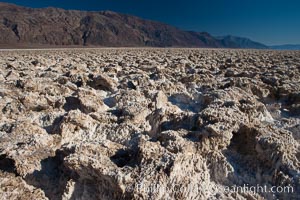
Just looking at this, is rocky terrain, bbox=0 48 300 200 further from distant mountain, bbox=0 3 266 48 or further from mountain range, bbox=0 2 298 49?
distant mountain, bbox=0 3 266 48

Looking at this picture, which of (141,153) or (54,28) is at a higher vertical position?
(141,153)

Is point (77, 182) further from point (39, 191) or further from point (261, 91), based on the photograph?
point (261, 91)

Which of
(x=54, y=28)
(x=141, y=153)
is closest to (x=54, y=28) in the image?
(x=54, y=28)

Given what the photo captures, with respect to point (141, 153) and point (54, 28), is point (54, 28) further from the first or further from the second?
point (141, 153)

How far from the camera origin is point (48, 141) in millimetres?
3520

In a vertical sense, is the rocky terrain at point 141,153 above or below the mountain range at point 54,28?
above

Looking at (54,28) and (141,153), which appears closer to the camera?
(141,153)

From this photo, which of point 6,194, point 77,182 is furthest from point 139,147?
point 6,194

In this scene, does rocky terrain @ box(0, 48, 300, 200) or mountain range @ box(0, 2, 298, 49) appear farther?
mountain range @ box(0, 2, 298, 49)

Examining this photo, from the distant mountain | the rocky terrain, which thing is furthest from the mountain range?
the rocky terrain

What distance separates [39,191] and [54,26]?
172 m

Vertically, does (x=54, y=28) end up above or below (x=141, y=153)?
below

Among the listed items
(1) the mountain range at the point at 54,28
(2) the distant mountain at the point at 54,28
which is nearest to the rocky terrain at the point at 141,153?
(1) the mountain range at the point at 54,28

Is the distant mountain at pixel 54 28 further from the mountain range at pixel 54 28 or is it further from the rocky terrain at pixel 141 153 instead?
the rocky terrain at pixel 141 153
